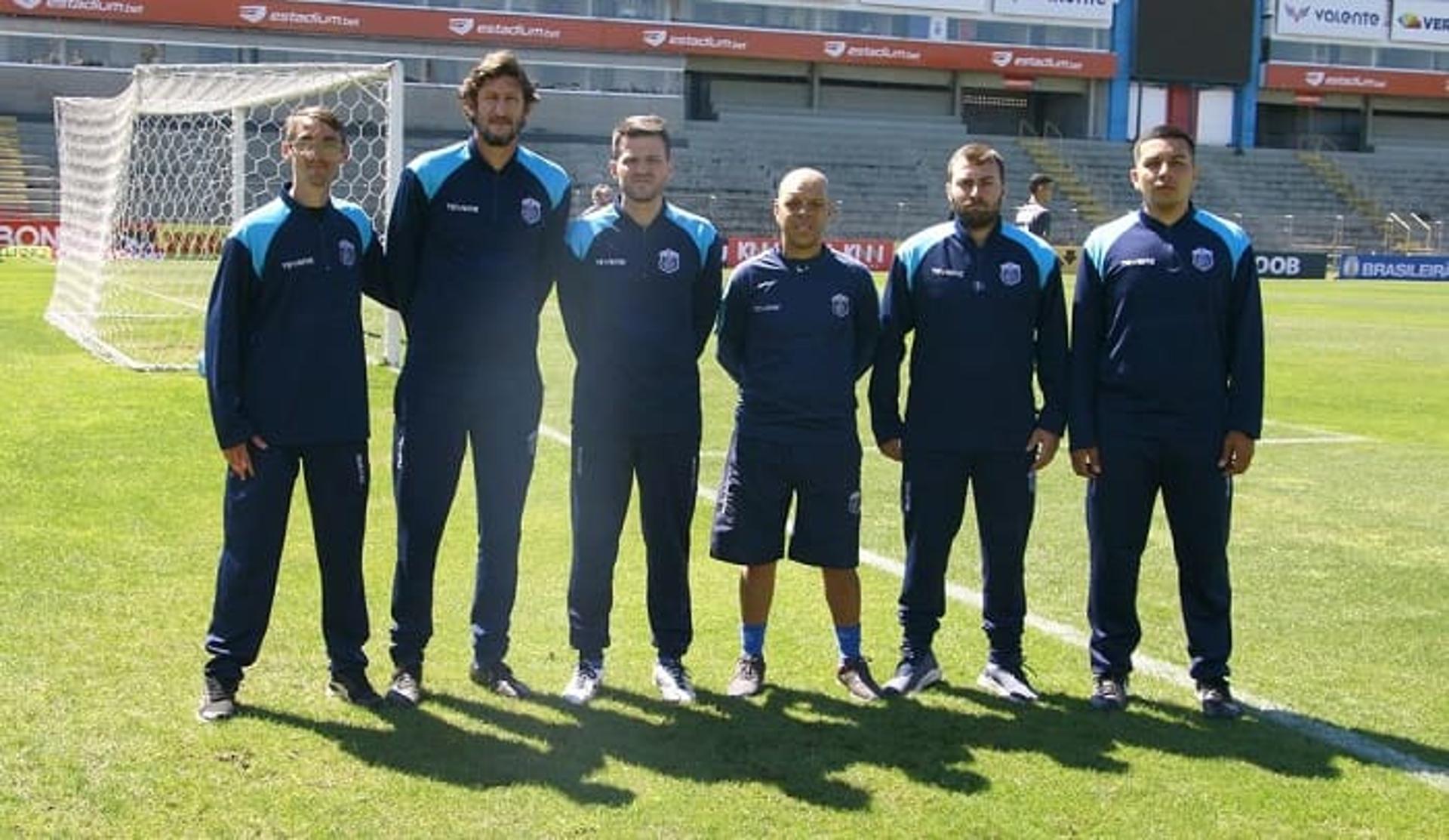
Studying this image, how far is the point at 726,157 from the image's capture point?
46.2 meters

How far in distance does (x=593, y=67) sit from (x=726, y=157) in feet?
16.5

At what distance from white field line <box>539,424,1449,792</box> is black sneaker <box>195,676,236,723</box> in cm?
298

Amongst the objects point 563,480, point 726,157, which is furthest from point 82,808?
point 726,157

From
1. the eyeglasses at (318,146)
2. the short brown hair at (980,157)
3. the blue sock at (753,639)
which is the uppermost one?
the short brown hair at (980,157)

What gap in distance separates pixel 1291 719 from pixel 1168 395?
1117 mm

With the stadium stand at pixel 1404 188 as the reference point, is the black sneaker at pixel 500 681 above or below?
below

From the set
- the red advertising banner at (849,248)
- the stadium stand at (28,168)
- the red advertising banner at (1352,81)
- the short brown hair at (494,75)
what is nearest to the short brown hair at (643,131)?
the short brown hair at (494,75)

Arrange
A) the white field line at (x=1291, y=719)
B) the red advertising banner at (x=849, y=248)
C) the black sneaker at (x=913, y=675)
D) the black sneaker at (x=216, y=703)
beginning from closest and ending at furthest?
the white field line at (x=1291, y=719)
the black sneaker at (x=216, y=703)
the black sneaker at (x=913, y=675)
the red advertising banner at (x=849, y=248)

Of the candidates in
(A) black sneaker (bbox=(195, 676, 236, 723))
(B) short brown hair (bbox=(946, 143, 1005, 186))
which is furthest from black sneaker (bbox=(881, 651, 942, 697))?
(A) black sneaker (bbox=(195, 676, 236, 723))

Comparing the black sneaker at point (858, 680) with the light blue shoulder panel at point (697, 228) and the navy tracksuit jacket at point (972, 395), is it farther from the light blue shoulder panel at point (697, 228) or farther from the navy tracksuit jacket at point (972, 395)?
the light blue shoulder panel at point (697, 228)

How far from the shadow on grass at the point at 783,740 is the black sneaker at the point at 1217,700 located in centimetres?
5

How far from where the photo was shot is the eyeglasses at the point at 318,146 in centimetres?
470

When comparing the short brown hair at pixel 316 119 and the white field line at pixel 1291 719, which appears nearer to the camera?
the white field line at pixel 1291 719

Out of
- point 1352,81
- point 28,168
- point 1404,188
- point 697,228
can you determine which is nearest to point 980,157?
point 697,228
